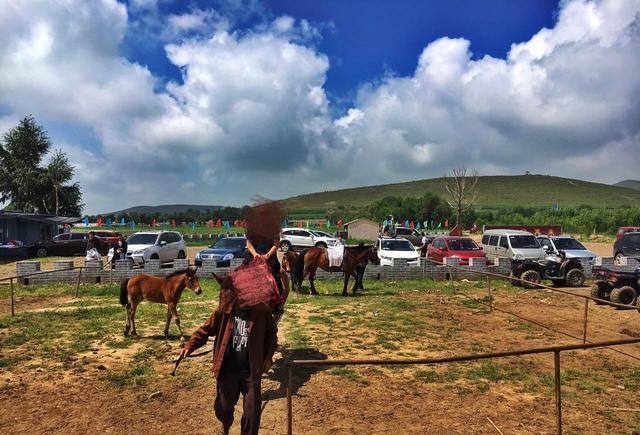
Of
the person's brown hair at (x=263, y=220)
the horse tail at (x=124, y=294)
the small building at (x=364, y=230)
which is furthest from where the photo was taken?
the small building at (x=364, y=230)

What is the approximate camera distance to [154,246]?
1964 centimetres

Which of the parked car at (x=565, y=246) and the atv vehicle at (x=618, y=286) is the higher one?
the parked car at (x=565, y=246)

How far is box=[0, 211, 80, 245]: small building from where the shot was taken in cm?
2923

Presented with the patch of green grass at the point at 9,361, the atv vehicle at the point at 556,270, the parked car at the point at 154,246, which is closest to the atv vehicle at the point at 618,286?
the atv vehicle at the point at 556,270

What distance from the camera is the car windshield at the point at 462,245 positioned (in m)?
18.8

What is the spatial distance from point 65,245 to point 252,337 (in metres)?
28.1

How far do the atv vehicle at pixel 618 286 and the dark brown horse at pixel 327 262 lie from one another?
6.66 m

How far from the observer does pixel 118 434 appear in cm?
482

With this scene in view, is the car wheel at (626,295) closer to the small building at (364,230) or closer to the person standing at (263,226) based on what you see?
the person standing at (263,226)

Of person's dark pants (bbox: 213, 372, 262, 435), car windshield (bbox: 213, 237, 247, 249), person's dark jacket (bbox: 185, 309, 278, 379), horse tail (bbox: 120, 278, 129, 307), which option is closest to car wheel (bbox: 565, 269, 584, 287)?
car windshield (bbox: 213, 237, 247, 249)

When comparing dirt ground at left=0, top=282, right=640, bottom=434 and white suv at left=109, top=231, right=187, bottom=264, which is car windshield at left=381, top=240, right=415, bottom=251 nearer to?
dirt ground at left=0, top=282, right=640, bottom=434

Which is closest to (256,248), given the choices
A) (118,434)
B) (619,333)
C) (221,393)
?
(221,393)

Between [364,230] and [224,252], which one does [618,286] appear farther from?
[364,230]

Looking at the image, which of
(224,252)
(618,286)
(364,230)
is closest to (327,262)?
(224,252)
